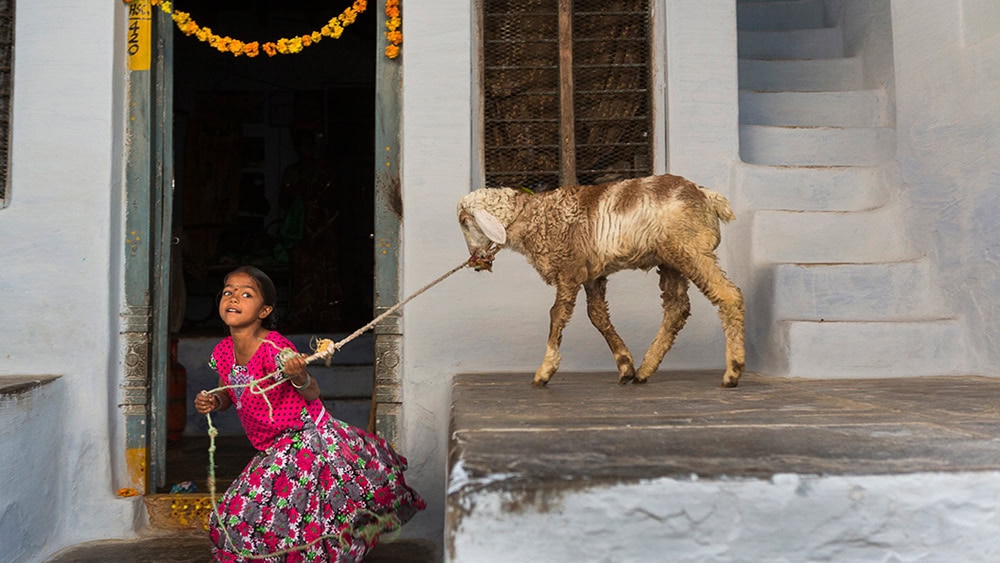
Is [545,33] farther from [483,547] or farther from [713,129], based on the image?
[483,547]

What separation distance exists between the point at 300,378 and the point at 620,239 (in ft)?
4.25

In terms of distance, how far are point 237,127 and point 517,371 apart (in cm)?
643

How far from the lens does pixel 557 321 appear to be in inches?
126

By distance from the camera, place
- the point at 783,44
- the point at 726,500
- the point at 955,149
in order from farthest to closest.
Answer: the point at 783,44 < the point at 955,149 < the point at 726,500

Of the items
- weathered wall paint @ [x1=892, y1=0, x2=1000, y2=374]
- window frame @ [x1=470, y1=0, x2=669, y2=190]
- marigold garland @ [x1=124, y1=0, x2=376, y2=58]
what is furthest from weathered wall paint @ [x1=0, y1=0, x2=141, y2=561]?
weathered wall paint @ [x1=892, y1=0, x2=1000, y2=374]

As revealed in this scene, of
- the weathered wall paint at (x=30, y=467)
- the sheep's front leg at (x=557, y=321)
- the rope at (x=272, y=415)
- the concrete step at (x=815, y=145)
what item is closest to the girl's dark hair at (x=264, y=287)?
the rope at (x=272, y=415)

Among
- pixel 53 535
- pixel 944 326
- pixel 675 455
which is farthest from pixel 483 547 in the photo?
pixel 53 535

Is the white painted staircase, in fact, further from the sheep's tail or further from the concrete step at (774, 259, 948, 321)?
the sheep's tail

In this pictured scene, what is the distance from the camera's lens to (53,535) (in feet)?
12.8

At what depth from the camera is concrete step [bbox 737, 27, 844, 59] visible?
18.0 ft

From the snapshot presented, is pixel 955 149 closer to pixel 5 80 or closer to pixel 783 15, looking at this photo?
pixel 783 15

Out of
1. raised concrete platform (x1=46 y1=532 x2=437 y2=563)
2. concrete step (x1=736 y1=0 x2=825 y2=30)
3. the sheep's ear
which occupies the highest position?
concrete step (x1=736 y1=0 x2=825 y2=30)

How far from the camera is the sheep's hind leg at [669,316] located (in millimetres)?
3318

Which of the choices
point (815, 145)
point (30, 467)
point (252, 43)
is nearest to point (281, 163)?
point (252, 43)
